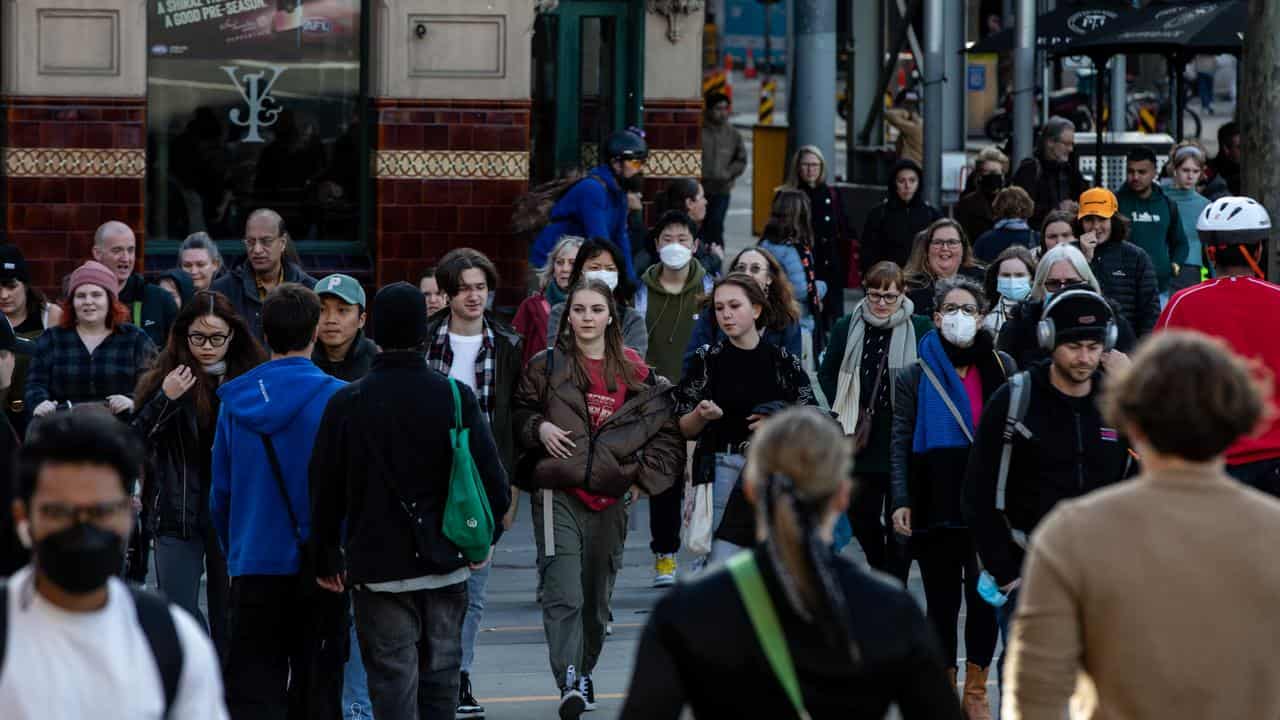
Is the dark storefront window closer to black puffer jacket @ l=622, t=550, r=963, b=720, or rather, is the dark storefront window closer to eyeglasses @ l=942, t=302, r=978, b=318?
eyeglasses @ l=942, t=302, r=978, b=318

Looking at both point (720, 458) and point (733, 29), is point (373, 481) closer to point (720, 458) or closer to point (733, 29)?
point (720, 458)

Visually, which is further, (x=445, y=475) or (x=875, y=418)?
(x=875, y=418)

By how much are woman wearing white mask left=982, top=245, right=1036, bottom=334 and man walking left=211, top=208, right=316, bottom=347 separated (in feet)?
11.1

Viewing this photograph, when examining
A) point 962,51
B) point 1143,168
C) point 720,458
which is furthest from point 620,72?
point 720,458

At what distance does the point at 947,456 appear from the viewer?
30.2ft

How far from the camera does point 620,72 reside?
59.1ft

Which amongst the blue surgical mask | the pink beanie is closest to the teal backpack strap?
the pink beanie

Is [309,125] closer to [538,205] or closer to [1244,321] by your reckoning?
[538,205]

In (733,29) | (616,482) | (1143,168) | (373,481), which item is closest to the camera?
(373,481)

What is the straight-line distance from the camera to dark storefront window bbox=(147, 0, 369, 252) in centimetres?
1636

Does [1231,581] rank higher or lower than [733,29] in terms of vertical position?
lower

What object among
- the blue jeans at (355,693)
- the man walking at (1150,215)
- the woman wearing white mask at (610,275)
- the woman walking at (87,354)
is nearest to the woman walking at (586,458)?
the blue jeans at (355,693)

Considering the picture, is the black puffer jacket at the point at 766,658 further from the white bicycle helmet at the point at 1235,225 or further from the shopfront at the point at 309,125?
the shopfront at the point at 309,125

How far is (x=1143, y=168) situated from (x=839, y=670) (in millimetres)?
11485
